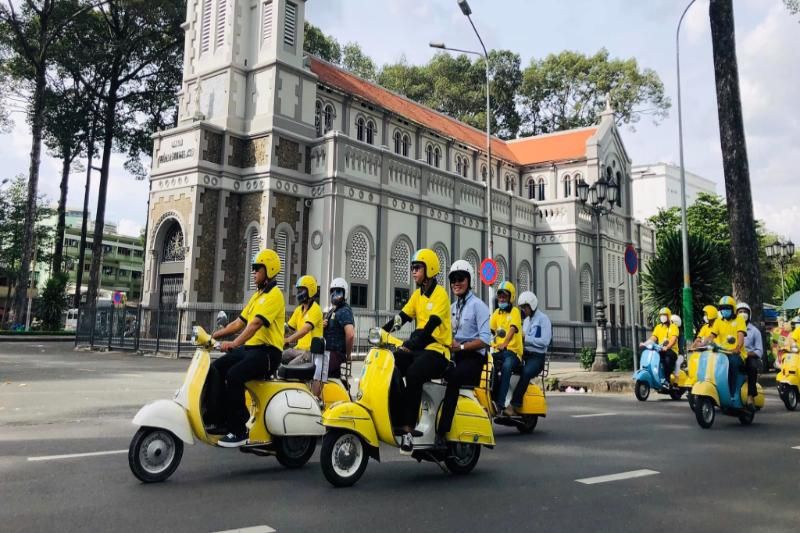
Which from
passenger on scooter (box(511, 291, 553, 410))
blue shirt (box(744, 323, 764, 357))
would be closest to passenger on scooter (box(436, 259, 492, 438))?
passenger on scooter (box(511, 291, 553, 410))

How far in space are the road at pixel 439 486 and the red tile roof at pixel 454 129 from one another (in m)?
21.5

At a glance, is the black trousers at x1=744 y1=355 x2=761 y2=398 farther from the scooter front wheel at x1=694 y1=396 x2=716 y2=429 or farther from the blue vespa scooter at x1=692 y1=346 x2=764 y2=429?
the scooter front wheel at x1=694 y1=396 x2=716 y2=429

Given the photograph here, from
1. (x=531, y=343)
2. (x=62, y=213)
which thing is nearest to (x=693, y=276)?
(x=531, y=343)

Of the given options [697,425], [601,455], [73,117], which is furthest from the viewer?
[73,117]

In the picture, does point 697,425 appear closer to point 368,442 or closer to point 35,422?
point 368,442

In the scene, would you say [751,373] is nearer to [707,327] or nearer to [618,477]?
[707,327]

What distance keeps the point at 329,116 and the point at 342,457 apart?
77.6ft

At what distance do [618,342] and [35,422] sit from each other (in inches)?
972

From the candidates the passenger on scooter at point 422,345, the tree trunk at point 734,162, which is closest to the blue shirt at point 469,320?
the passenger on scooter at point 422,345

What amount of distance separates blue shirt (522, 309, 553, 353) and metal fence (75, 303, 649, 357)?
42.6ft

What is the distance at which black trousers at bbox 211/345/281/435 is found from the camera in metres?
5.38

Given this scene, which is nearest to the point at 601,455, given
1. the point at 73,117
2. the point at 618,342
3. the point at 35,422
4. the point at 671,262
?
the point at 35,422

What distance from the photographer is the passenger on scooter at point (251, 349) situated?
17.7 ft

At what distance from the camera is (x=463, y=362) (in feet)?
18.8
